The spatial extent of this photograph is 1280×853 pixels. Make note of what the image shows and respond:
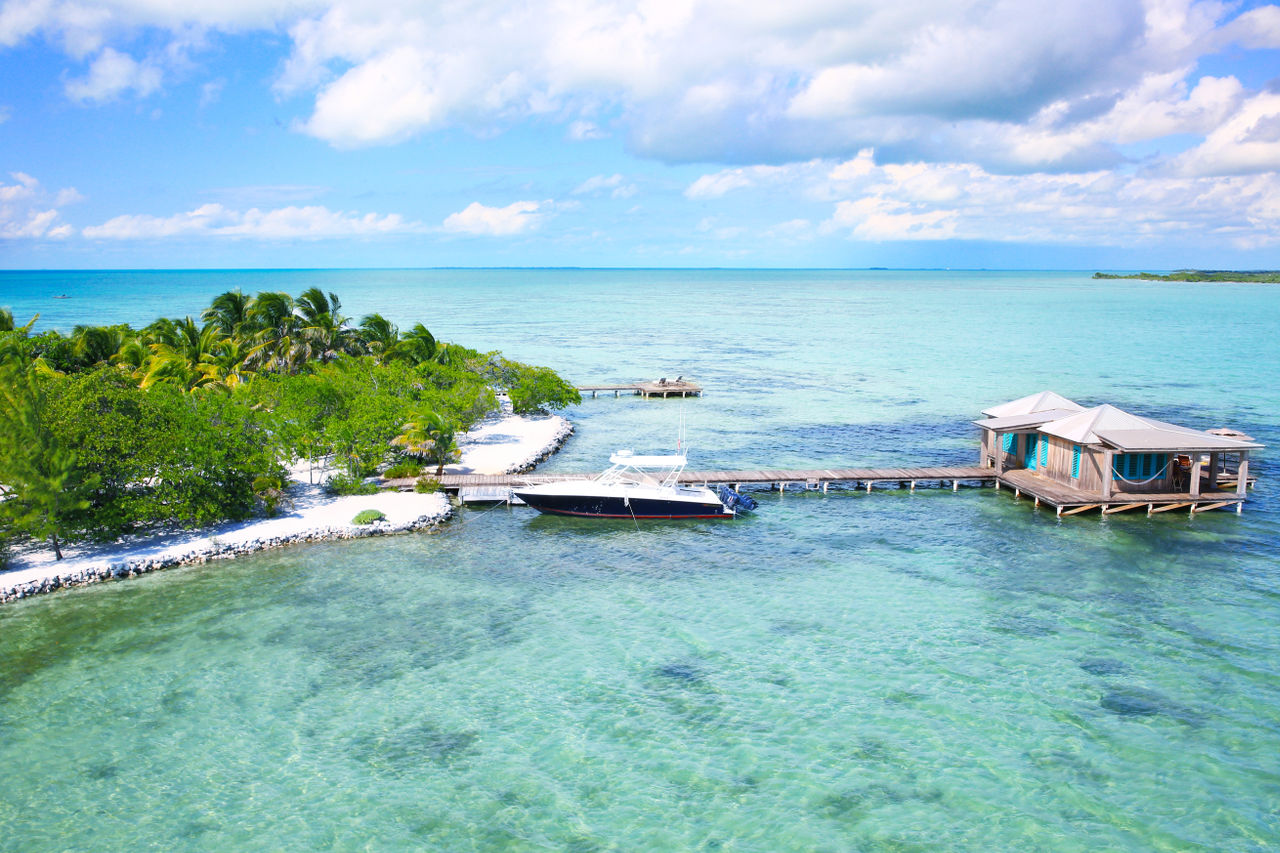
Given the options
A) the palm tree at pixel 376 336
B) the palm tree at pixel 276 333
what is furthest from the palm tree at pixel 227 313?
the palm tree at pixel 376 336

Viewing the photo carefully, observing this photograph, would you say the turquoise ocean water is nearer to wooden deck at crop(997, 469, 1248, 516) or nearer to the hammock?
wooden deck at crop(997, 469, 1248, 516)

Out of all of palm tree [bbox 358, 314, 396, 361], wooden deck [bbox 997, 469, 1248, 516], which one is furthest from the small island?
wooden deck [bbox 997, 469, 1248, 516]

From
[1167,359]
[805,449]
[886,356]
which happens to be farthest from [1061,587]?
[1167,359]

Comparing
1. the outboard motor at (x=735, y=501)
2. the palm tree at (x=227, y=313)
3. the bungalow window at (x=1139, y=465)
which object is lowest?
the outboard motor at (x=735, y=501)

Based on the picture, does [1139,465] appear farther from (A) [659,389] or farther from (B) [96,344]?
(B) [96,344]

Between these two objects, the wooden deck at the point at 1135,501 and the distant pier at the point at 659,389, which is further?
the distant pier at the point at 659,389

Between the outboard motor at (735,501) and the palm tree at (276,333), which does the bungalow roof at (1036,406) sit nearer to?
the outboard motor at (735,501)
